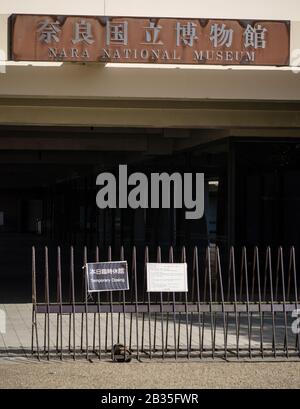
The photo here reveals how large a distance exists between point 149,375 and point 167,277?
4.75ft

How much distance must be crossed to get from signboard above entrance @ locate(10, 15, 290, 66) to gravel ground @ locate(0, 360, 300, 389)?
5089 mm

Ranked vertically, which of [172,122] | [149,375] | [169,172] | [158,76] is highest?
[158,76]

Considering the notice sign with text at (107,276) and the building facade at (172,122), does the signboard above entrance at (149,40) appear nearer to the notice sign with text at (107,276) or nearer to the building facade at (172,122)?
the building facade at (172,122)

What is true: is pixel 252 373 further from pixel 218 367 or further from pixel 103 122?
pixel 103 122

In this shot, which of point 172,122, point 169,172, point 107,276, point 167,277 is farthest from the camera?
point 169,172

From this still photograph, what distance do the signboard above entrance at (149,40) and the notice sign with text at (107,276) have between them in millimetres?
4040

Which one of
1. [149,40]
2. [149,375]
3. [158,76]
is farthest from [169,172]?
[149,375]

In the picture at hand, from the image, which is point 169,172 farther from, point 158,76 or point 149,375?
point 149,375

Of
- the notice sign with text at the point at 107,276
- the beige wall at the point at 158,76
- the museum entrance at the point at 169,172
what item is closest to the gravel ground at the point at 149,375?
the notice sign with text at the point at 107,276

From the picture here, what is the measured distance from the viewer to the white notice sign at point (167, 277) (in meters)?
10.3

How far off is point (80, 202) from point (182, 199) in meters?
13.9

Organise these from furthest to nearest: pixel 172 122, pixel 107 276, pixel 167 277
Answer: pixel 172 122 → pixel 167 277 → pixel 107 276

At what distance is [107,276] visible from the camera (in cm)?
1026
